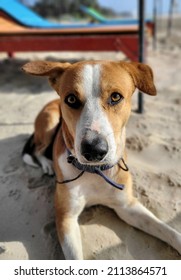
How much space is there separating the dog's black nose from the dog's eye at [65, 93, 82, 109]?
279 millimetres

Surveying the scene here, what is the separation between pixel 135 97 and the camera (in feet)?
16.3

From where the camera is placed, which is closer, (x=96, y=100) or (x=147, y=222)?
(x=96, y=100)

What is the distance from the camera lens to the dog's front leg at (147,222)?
7.86 ft

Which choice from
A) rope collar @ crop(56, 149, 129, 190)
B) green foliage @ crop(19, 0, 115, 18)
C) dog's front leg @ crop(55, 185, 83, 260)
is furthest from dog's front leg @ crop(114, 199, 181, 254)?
green foliage @ crop(19, 0, 115, 18)

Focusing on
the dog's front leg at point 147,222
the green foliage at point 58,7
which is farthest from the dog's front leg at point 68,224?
the green foliage at point 58,7

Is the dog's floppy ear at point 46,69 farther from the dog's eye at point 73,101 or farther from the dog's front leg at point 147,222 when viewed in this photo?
the dog's front leg at point 147,222

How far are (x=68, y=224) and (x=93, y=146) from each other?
780mm

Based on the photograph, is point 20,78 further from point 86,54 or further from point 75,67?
point 75,67

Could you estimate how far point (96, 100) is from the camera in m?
2.11

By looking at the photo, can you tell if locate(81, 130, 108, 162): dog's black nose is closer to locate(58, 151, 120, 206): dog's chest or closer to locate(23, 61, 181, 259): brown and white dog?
locate(23, 61, 181, 259): brown and white dog

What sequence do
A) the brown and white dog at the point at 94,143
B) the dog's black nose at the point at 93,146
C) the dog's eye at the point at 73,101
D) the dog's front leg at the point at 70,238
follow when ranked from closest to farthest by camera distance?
1. the dog's black nose at the point at 93,146
2. the brown and white dog at the point at 94,143
3. the dog's eye at the point at 73,101
4. the dog's front leg at the point at 70,238

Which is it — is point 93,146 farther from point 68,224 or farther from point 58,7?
point 58,7

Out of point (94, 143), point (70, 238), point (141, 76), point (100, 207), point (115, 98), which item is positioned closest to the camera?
point (94, 143)

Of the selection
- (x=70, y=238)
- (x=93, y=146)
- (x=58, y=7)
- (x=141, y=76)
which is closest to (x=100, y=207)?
(x=70, y=238)
